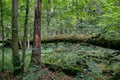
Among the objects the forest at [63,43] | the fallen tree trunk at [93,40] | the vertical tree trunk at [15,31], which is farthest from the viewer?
the vertical tree trunk at [15,31]

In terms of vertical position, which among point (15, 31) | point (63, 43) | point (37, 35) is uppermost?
point (15, 31)

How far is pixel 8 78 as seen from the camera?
356 inches

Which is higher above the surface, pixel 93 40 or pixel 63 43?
pixel 93 40

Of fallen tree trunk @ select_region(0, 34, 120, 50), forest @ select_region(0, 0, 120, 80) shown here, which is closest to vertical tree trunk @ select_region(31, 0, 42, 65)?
forest @ select_region(0, 0, 120, 80)

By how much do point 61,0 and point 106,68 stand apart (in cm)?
397

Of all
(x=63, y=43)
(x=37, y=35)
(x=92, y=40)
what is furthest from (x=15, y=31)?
(x=92, y=40)

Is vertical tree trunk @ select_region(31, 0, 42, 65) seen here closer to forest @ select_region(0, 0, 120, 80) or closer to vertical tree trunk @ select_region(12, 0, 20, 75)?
forest @ select_region(0, 0, 120, 80)

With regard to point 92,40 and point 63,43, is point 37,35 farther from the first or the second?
point 92,40

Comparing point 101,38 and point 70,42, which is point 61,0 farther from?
point 101,38

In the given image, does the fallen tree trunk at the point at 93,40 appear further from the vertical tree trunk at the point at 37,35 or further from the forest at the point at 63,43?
the vertical tree trunk at the point at 37,35

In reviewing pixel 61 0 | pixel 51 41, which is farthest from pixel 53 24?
pixel 51 41

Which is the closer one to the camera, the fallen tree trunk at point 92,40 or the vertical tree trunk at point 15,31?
the fallen tree trunk at point 92,40

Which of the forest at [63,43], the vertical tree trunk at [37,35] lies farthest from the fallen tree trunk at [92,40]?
the vertical tree trunk at [37,35]

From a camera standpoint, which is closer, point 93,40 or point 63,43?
point 93,40
